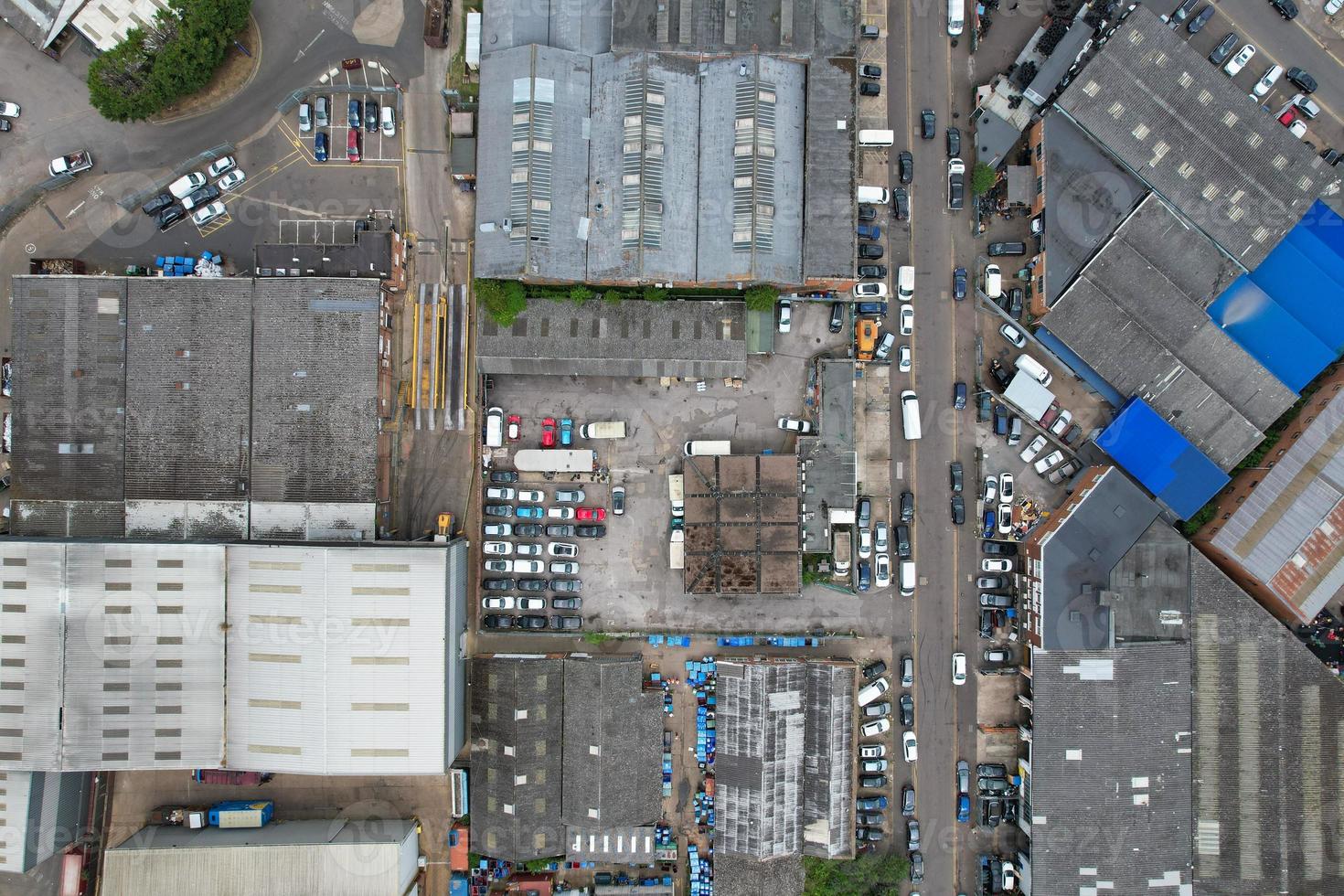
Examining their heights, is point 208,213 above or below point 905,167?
below

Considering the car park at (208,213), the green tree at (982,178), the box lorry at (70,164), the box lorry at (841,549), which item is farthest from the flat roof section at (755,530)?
the box lorry at (70,164)

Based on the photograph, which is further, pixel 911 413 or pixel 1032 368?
pixel 911 413

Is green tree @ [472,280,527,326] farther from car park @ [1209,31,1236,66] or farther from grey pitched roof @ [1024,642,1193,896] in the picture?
car park @ [1209,31,1236,66]

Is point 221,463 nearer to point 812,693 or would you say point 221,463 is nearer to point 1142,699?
point 812,693

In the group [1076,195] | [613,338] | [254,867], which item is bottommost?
[254,867]

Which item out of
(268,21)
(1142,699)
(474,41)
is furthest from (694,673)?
(268,21)

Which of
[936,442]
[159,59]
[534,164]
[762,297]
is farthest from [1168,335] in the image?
[159,59]

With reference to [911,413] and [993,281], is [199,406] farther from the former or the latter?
[993,281]

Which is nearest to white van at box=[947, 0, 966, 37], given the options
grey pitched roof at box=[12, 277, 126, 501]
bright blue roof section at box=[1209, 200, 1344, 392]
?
bright blue roof section at box=[1209, 200, 1344, 392]
